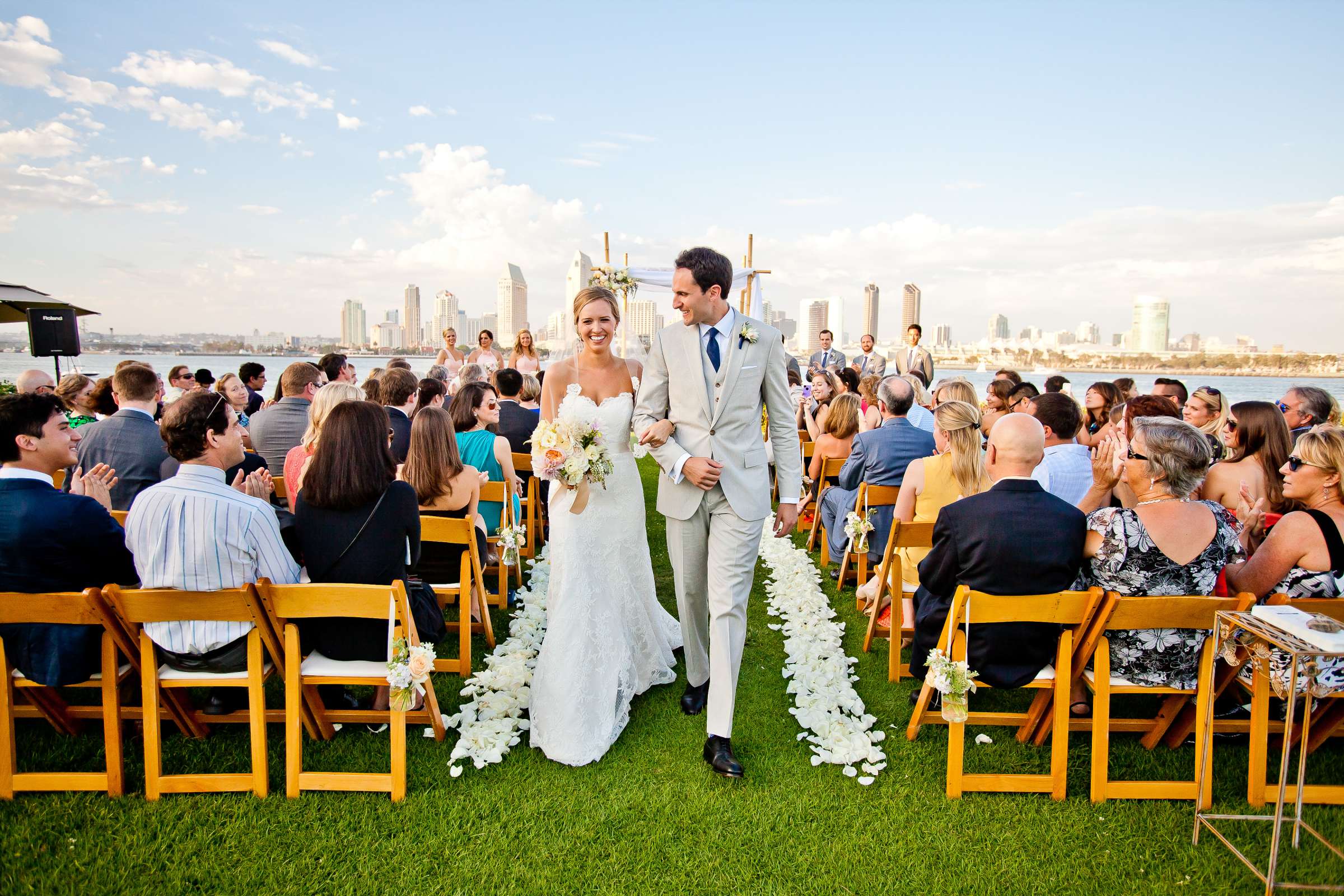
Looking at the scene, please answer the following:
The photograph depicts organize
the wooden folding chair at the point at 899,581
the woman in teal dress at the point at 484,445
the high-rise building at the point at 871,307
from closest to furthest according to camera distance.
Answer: the wooden folding chair at the point at 899,581 < the woman in teal dress at the point at 484,445 < the high-rise building at the point at 871,307

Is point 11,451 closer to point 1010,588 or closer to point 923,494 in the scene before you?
point 1010,588

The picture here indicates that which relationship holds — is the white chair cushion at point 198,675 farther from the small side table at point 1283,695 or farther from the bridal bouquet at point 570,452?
the small side table at point 1283,695

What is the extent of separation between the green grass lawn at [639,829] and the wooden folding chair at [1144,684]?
0.08 meters

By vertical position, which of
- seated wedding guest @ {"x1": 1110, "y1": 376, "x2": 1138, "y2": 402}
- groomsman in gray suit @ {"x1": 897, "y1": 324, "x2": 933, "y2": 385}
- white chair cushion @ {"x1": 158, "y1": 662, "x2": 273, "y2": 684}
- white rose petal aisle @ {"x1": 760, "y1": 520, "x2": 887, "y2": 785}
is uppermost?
groomsman in gray suit @ {"x1": 897, "y1": 324, "x2": 933, "y2": 385}

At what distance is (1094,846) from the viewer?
2879mm

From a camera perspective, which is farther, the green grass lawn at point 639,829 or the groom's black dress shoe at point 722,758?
the groom's black dress shoe at point 722,758

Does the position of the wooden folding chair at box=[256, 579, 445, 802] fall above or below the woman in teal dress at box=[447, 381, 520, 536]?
below

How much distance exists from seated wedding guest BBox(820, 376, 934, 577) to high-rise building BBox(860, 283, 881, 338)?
22.7m

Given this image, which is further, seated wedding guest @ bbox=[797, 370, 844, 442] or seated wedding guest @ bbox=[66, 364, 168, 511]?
seated wedding guest @ bbox=[797, 370, 844, 442]

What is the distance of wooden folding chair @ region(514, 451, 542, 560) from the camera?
6922mm

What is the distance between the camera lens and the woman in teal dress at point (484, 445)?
580 cm

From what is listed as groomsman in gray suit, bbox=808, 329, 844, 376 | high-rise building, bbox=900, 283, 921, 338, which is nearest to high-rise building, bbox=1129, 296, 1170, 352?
high-rise building, bbox=900, 283, 921, 338

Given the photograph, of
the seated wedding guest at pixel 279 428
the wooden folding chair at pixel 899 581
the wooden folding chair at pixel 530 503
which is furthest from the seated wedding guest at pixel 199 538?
the wooden folding chair at pixel 530 503

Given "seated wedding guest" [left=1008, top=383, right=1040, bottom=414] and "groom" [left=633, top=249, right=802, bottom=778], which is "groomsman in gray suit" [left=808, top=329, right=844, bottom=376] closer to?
"seated wedding guest" [left=1008, top=383, right=1040, bottom=414]
